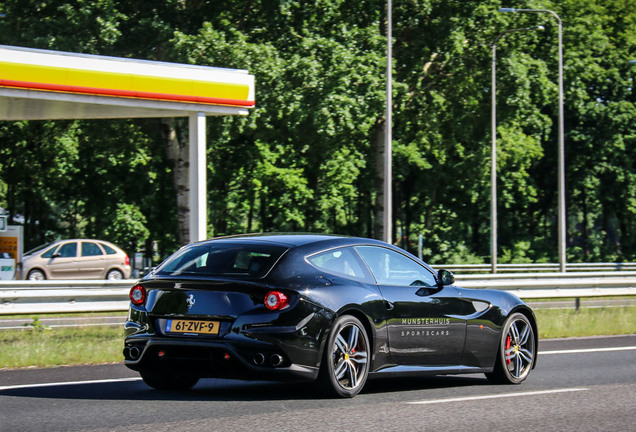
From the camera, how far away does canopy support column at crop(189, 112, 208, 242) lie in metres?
19.6

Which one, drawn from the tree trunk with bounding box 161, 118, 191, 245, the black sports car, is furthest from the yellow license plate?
the tree trunk with bounding box 161, 118, 191, 245

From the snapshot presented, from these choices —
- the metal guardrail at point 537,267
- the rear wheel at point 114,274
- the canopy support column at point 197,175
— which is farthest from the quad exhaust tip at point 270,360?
the metal guardrail at point 537,267

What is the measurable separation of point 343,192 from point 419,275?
32892 millimetres

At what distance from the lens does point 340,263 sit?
827cm

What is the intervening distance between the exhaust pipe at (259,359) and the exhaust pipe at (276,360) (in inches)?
2.3

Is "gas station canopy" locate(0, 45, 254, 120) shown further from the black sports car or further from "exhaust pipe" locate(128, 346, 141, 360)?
"exhaust pipe" locate(128, 346, 141, 360)

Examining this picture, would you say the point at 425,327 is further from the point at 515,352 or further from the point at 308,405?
the point at 308,405

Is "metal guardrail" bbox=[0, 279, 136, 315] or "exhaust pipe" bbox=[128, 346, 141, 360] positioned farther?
"metal guardrail" bbox=[0, 279, 136, 315]

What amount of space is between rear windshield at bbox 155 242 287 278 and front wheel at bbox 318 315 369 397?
0.71 metres

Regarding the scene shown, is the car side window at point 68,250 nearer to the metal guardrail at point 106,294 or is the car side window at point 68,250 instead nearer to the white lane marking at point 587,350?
the metal guardrail at point 106,294

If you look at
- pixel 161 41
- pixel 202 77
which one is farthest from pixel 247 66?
pixel 202 77

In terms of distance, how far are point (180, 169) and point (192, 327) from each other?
24.5 metres

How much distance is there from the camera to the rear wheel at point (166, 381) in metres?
8.45

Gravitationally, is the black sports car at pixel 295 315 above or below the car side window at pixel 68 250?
above
